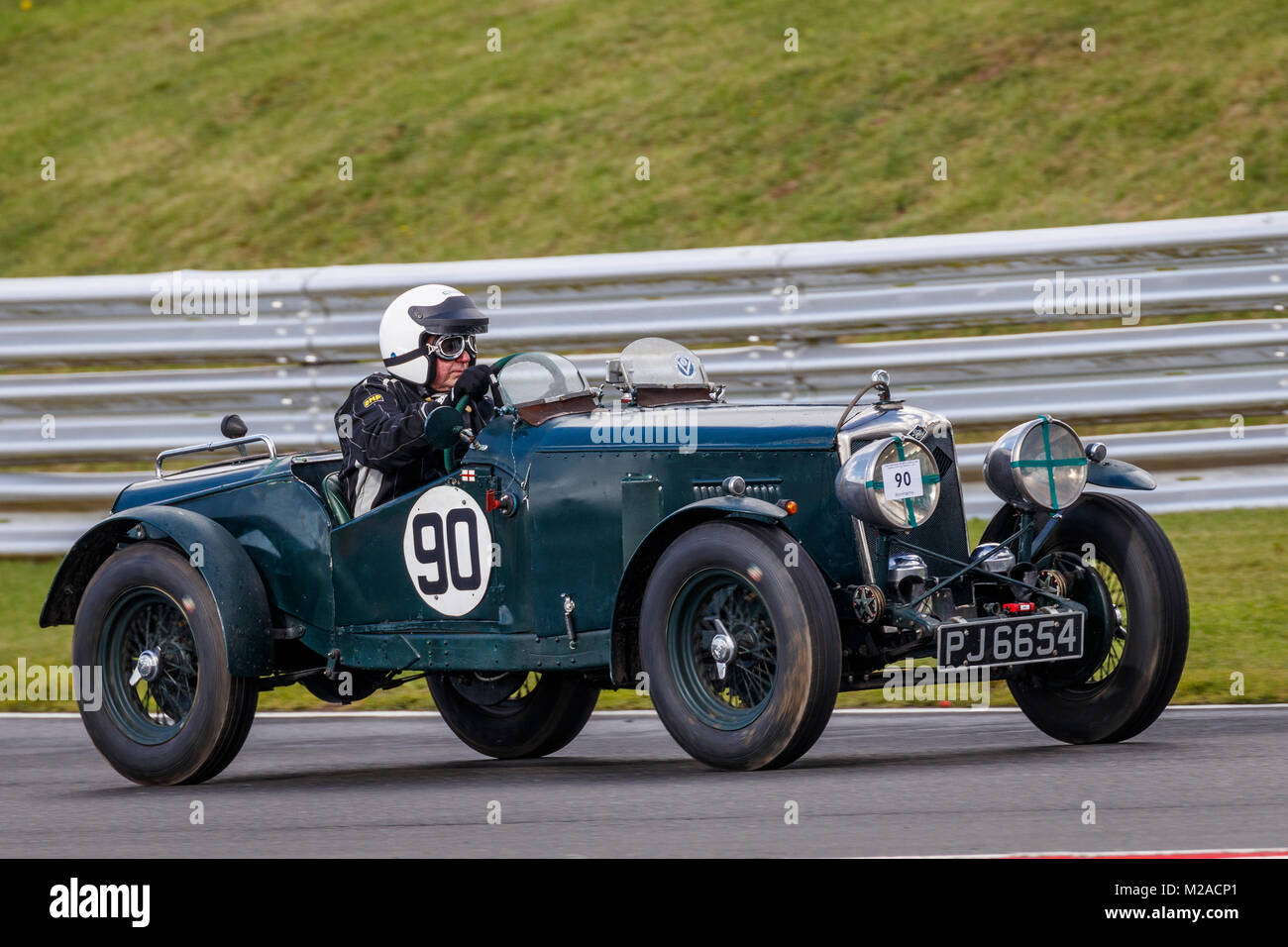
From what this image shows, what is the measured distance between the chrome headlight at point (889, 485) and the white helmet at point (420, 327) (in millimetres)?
1749

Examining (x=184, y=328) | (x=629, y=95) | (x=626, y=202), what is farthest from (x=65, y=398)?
(x=629, y=95)

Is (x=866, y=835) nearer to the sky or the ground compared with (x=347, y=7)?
nearer to the ground

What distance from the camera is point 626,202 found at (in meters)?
13.1

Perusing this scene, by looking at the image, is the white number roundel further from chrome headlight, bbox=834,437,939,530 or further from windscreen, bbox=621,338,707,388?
chrome headlight, bbox=834,437,939,530

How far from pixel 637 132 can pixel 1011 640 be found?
309 inches

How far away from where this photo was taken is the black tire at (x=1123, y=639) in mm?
6793

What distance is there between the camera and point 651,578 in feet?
21.4

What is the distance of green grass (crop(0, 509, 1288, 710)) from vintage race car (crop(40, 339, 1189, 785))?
1323mm

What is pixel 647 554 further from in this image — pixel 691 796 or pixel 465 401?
pixel 465 401

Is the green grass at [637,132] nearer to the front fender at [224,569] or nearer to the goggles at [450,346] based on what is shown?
the goggles at [450,346]

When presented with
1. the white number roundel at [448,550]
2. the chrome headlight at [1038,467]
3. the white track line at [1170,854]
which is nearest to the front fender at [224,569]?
the white number roundel at [448,550]

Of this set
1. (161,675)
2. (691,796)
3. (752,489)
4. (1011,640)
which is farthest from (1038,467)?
(161,675)
